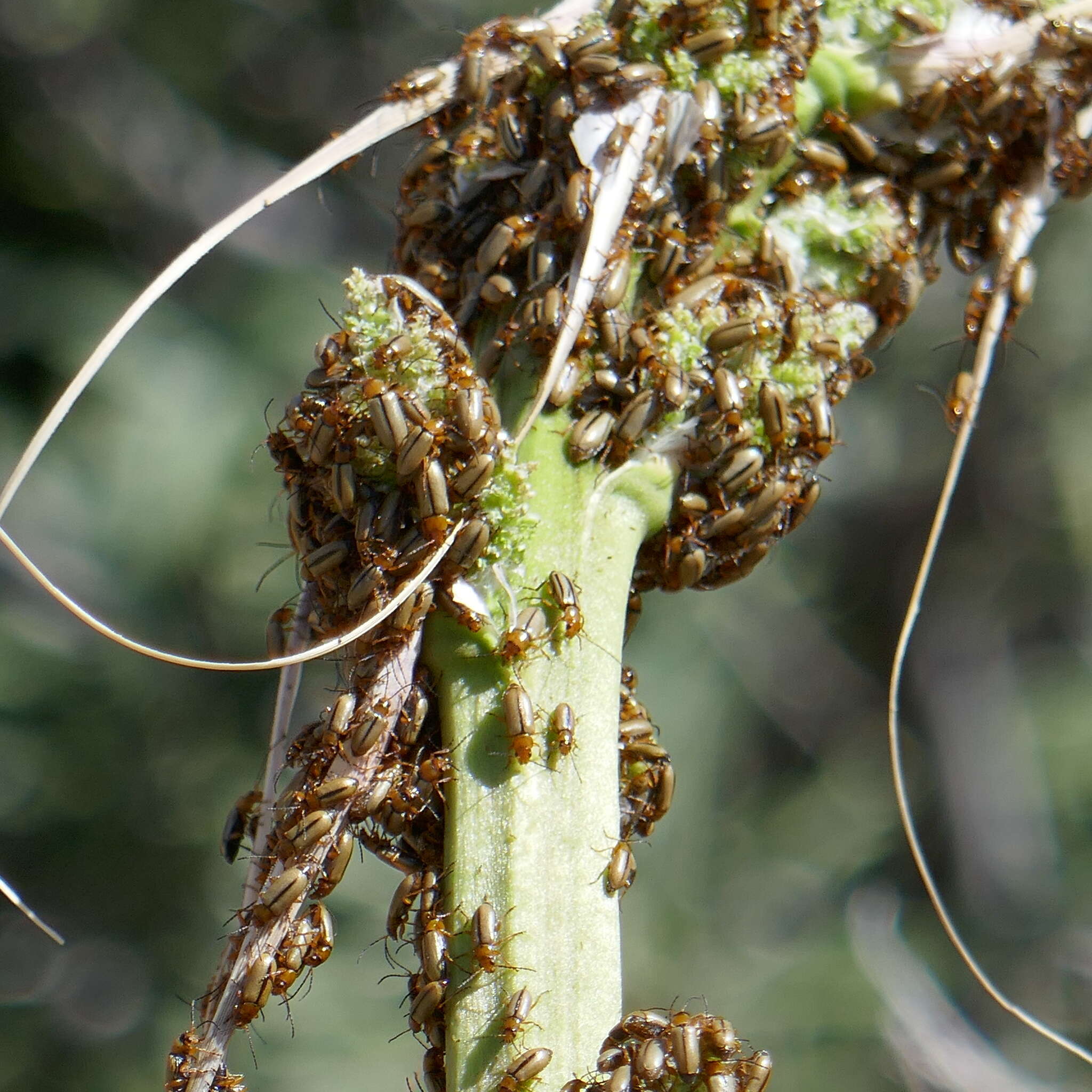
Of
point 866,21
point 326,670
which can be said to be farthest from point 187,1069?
point 326,670

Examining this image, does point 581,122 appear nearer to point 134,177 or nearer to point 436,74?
point 436,74

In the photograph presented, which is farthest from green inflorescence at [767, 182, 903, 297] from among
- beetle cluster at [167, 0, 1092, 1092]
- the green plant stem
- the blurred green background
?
the blurred green background

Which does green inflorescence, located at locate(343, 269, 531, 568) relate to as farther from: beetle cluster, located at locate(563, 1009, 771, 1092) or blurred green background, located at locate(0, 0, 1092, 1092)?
blurred green background, located at locate(0, 0, 1092, 1092)

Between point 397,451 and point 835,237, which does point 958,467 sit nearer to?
point 835,237

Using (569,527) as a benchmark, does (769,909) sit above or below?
above

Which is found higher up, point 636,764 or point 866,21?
point 866,21

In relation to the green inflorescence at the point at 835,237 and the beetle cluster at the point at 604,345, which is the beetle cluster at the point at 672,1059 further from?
the green inflorescence at the point at 835,237

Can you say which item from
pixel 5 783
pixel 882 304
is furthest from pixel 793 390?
pixel 5 783
